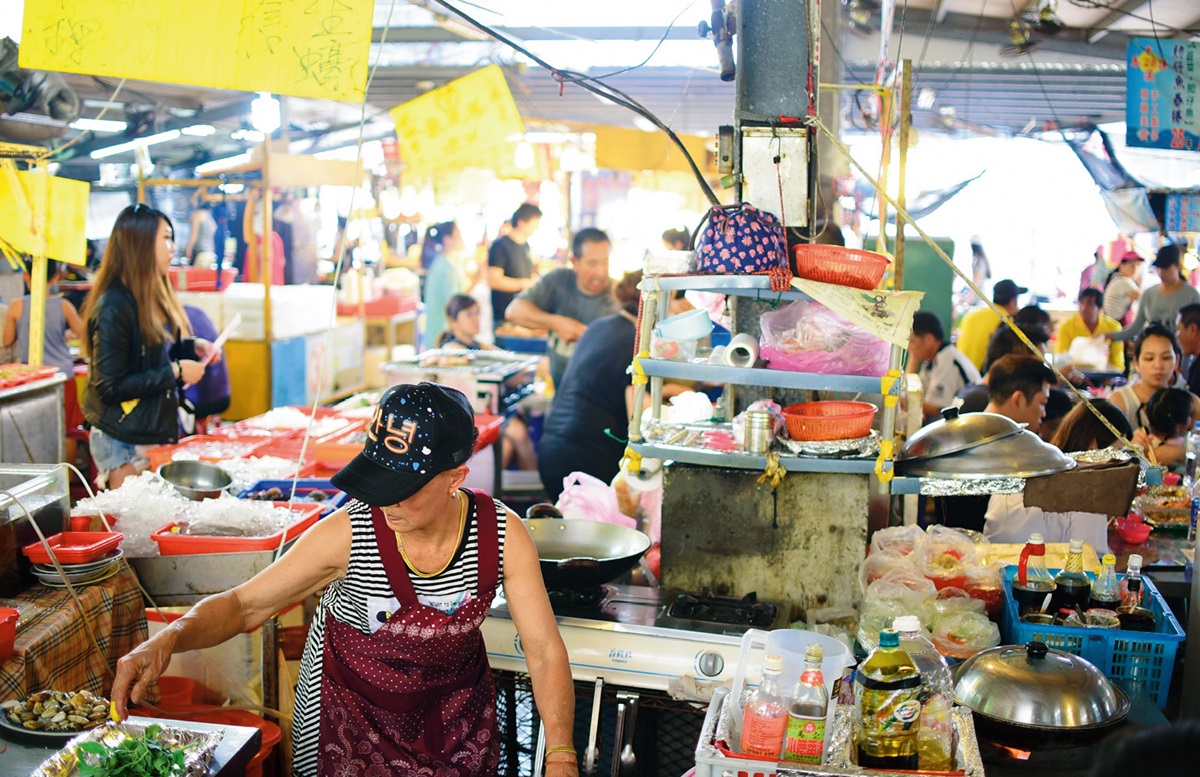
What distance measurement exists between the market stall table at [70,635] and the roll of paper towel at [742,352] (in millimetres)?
2141

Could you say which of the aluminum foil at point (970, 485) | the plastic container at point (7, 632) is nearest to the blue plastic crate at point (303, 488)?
the plastic container at point (7, 632)

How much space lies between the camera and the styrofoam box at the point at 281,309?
10164 millimetres

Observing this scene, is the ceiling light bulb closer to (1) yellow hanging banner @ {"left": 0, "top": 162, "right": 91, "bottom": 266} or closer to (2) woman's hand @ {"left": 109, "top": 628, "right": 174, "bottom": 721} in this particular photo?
(1) yellow hanging banner @ {"left": 0, "top": 162, "right": 91, "bottom": 266}

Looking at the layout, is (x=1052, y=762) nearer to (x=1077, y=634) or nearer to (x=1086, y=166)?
(x=1077, y=634)

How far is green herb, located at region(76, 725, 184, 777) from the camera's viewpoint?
2.25 meters

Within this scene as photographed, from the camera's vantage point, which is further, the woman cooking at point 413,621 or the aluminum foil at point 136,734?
the woman cooking at point 413,621

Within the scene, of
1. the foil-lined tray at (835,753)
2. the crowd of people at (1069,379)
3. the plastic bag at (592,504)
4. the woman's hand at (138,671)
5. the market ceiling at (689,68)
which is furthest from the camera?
the market ceiling at (689,68)

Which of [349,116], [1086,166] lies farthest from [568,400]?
[349,116]

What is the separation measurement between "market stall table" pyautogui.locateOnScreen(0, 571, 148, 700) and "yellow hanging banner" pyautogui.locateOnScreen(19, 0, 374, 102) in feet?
5.26

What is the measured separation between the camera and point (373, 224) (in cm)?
1880

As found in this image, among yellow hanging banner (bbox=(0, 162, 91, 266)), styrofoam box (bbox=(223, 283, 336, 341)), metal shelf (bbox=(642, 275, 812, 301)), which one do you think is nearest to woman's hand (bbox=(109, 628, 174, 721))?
metal shelf (bbox=(642, 275, 812, 301))

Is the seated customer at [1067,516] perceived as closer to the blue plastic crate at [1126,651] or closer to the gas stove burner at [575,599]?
the blue plastic crate at [1126,651]

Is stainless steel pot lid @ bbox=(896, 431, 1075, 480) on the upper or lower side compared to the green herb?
upper

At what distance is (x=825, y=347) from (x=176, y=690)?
97.6 inches
